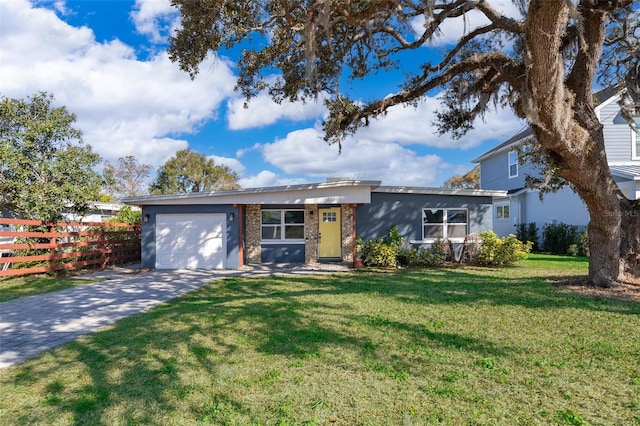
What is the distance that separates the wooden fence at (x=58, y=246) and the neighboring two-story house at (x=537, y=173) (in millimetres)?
13895

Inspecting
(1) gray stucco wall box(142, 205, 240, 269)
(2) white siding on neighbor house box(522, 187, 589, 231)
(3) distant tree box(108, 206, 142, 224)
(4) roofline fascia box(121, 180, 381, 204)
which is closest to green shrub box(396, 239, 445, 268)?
(4) roofline fascia box(121, 180, 381, 204)

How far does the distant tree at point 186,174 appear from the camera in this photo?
108 feet

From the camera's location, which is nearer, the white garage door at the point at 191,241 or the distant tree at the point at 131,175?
the white garage door at the point at 191,241

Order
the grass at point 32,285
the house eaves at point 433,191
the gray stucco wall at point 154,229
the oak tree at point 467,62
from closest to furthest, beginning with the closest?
the oak tree at point 467,62
the grass at point 32,285
the gray stucco wall at point 154,229
the house eaves at point 433,191

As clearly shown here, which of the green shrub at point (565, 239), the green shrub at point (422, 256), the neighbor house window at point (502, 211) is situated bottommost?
the green shrub at point (422, 256)

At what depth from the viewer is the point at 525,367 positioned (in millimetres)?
3973

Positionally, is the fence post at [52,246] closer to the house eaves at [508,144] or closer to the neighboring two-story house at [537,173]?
the neighboring two-story house at [537,173]

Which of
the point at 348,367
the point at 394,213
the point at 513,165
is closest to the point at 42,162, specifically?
the point at 394,213

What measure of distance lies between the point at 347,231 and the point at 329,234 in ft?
2.44

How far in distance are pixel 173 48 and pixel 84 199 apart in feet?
25.8

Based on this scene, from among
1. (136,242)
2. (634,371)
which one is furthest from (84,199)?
(634,371)

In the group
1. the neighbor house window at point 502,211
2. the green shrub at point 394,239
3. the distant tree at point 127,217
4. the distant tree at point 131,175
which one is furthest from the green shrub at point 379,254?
the distant tree at point 131,175

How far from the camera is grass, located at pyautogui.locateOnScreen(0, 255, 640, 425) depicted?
3109 mm

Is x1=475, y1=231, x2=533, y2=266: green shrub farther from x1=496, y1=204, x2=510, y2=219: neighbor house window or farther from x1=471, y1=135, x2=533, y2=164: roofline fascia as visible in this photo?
x1=496, y1=204, x2=510, y2=219: neighbor house window
